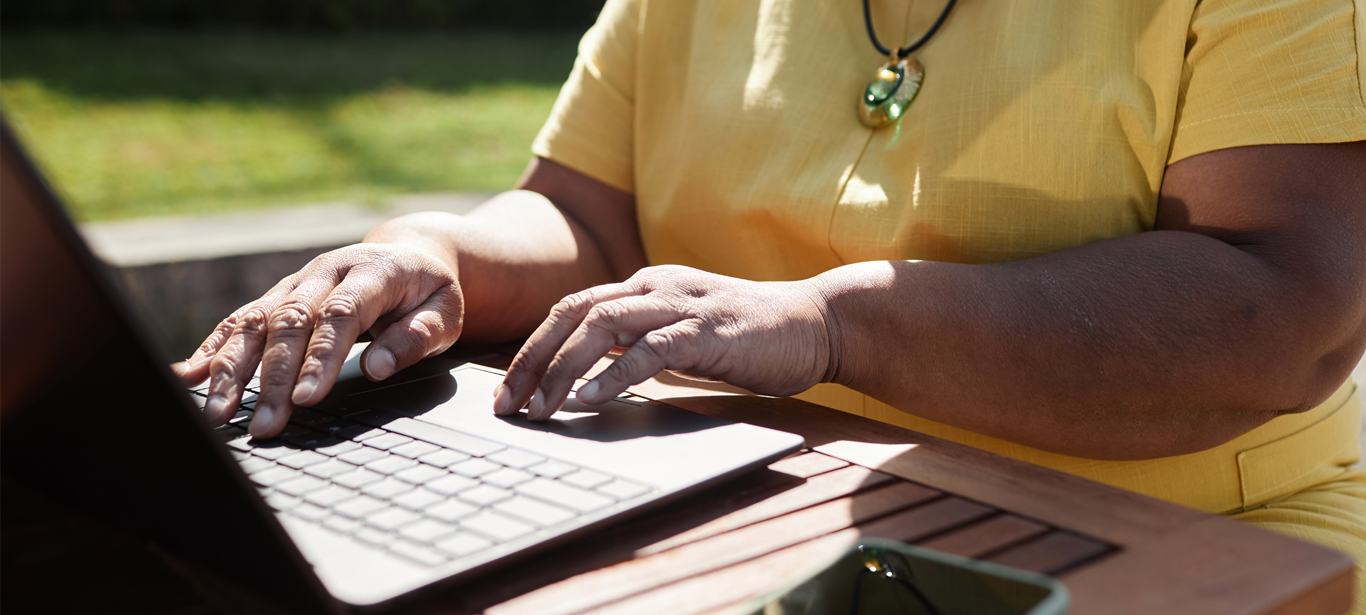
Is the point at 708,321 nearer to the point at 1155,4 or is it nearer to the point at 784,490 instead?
the point at 784,490

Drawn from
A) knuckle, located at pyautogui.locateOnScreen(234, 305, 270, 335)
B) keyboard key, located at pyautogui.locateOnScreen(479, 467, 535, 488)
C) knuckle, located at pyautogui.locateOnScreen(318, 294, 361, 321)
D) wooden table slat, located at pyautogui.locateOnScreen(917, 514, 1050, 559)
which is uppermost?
knuckle, located at pyautogui.locateOnScreen(318, 294, 361, 321)

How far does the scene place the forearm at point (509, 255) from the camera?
1.22 metres

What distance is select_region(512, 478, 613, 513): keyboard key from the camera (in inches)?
25.5

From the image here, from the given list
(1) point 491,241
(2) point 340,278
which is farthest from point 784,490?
(1) point 491,241

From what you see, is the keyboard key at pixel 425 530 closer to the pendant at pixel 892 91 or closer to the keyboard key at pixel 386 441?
the keyboard key at pixel 386 441

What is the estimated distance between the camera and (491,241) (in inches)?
51.0

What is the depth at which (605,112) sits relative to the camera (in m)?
1.51

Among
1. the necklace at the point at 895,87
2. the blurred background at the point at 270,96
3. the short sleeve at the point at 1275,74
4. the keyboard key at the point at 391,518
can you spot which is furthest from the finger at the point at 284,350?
the blurred background at the point at 270,96

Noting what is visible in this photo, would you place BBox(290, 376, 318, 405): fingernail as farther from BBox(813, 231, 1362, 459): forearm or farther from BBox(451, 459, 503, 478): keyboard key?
BBox(813, 231, 1362, 459): forearm

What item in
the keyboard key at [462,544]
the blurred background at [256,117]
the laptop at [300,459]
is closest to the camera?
the laptop at [300,459]

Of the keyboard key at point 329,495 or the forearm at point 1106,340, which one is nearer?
the keyboard key at point 329,495

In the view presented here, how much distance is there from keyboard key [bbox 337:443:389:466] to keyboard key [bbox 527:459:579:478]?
12 cm

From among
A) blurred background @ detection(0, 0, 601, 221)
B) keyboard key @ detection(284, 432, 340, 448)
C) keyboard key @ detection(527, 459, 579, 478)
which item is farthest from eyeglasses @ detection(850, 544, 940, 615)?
blurred background @ detection(0, 0, 601, 221)

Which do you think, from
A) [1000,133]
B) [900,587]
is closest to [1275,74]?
[1000,133]
